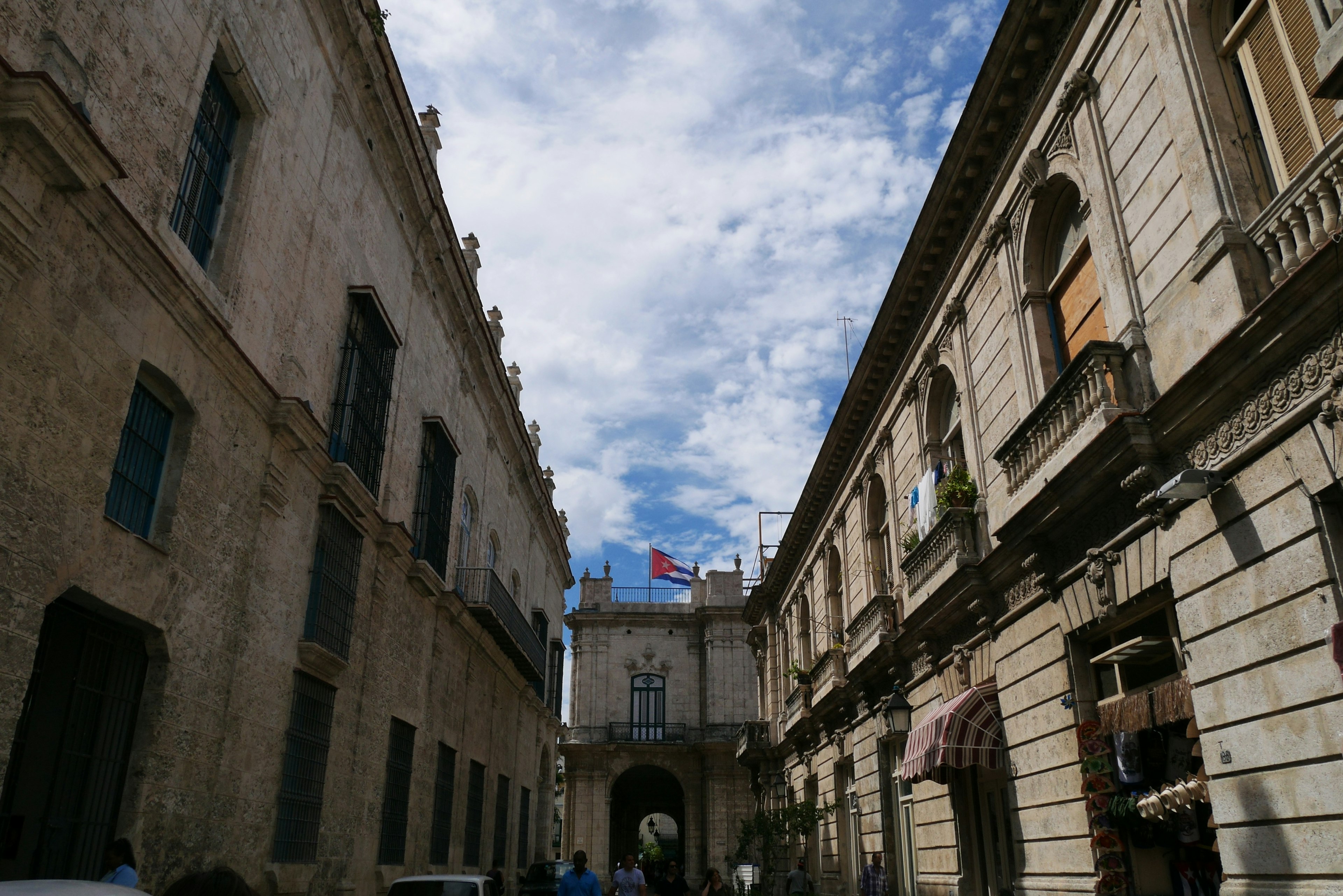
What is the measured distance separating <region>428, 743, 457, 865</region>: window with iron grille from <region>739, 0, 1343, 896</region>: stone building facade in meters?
7.84

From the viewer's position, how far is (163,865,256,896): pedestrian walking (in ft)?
8.67

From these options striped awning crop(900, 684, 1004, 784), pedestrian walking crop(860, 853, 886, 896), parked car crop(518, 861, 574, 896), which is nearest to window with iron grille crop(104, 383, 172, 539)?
striped awning crop(900, 684, 1004, 784)

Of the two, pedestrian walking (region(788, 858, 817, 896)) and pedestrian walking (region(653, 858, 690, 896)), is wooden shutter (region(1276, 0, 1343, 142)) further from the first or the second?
pedestrian walking (region(788, 858, 817, 896))

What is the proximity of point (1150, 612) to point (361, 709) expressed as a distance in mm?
9669

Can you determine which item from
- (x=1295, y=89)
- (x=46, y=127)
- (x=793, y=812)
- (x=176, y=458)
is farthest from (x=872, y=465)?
(x=46, y=127)

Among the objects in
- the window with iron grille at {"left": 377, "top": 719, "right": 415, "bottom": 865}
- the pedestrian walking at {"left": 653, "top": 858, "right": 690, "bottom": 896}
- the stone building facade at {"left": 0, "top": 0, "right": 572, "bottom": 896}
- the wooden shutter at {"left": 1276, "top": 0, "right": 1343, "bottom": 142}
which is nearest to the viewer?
the stone building facade at {"left": 0, "top": 0, "right": 572, "bottom": 896}

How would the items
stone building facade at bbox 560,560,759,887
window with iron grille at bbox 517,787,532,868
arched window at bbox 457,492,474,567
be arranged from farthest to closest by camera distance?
stone building facade at bbox 560,560,759,887, window with iron grille at bbox 517,787,532,868, arched window at bbox 457,492,474,567

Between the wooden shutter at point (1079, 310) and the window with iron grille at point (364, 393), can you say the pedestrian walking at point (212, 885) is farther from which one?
the window with iron grille at point (364, 393)

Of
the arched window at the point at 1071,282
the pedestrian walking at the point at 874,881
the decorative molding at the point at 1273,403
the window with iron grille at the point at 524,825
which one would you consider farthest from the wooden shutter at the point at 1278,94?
the window with iron grille at the point at 524,825

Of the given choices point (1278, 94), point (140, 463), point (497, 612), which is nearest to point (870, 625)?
point (497, 612)

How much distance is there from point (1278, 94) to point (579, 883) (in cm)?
1051

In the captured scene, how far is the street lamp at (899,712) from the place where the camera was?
47.0 feet

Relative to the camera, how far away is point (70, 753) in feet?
23.9

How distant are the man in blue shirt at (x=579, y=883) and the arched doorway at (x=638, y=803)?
98.8 feet
